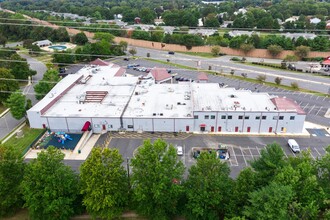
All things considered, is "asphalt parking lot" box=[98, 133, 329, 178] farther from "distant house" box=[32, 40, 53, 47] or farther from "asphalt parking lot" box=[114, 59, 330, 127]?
"distant house" box=[32, 40, 53, 47]

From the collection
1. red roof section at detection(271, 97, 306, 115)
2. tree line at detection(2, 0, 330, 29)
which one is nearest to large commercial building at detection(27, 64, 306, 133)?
red roof section at detection(271, 97, 306, 115)

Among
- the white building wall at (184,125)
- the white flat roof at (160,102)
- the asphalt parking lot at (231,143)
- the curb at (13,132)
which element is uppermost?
the white flat roof at (160,102)

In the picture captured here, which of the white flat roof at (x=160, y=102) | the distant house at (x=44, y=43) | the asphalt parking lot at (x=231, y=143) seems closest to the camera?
the asphalt parking lot at (x=231, y=143)

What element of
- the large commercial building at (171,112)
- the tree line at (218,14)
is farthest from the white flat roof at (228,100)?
the tree line at (218,14)

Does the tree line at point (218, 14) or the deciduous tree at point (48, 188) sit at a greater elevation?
the tree line at point (218, 14)

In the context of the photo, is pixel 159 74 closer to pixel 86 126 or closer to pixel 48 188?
pixel 86 126

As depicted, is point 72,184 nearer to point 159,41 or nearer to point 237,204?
point 237,204

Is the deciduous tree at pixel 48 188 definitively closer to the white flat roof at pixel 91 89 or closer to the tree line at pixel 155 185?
the tree line at pixel 155 185

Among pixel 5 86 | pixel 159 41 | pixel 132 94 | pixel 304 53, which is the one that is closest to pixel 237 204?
pixel 132 94
